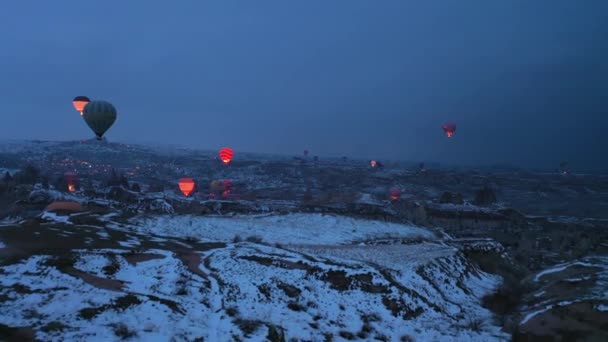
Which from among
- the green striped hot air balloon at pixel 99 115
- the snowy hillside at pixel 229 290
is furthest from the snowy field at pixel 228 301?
the green striped hot air balloon at pixel 99 115

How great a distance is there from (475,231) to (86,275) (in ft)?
162

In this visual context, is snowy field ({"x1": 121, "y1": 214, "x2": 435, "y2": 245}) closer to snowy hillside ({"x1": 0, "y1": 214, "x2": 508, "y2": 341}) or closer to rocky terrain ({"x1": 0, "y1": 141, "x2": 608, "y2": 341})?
rocky terrain ({"x1": 0, "y1": 141, "x2": 608, "y2": 341})

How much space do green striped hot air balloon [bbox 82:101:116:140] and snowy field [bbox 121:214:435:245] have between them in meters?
9.93

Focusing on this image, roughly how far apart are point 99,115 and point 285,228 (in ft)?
65.9

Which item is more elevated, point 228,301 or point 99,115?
point 99,115

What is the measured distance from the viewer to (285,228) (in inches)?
1394

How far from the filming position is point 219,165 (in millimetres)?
170375

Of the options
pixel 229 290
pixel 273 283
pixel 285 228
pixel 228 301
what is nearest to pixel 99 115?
pixel 285 228

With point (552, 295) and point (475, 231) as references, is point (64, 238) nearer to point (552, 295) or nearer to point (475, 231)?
point (552, 295)

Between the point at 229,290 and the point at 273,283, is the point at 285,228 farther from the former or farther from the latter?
the point at 229,290

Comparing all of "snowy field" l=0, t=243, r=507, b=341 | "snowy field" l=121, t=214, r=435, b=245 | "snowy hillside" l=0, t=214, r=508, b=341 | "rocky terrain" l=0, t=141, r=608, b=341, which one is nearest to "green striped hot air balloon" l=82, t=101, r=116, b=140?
"rocky terrain" l=0, t=141, r=608, b=341

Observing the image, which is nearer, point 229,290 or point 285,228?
point 229,290

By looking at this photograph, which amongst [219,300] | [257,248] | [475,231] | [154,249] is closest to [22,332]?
[219,300]

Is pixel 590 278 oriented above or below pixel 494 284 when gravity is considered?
above
